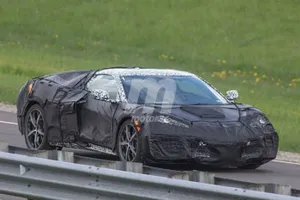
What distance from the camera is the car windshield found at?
13.9 meters

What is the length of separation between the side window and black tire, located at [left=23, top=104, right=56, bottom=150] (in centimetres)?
88

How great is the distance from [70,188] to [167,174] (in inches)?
33.4

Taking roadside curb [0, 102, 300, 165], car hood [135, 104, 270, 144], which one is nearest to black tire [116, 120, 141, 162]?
car hood [135, 104, 270, 144]

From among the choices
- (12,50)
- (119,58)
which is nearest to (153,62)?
(119,58)

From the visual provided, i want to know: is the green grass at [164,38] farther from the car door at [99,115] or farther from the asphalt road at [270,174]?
the car door at [99,115]

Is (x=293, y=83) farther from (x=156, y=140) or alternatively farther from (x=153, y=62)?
(x=156, y=140)

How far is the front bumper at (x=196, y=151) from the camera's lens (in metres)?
13.0

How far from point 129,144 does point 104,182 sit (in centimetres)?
473

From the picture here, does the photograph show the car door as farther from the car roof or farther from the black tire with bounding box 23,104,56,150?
the black tire with bounding box 23,104,56,150

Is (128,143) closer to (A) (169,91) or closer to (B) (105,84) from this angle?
(A) (169,91)

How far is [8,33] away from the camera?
41094 mm

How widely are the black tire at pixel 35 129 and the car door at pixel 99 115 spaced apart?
85 centimetres

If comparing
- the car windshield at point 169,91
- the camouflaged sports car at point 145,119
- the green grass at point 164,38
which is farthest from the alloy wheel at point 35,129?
the green grass at point 164,38

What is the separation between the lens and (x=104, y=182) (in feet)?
27.8
